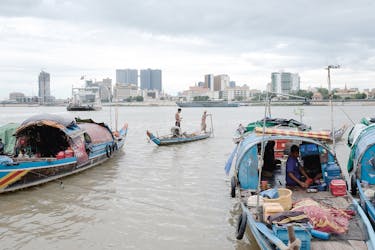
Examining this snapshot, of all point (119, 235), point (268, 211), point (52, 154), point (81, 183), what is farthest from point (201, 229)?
point (52, 154)

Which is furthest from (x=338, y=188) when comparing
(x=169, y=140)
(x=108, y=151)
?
(x=169, y=140)

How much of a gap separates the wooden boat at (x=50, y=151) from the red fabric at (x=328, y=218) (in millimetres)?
7789

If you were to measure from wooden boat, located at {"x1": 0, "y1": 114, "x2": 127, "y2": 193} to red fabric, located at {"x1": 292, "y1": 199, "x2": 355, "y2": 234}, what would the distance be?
25.6 feet

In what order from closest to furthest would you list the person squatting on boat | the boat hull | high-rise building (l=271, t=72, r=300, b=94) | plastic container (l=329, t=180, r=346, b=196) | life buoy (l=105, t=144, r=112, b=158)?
plastic container (l=329, t=180, r=346, b=196)
the person squatting on boat
the boat hull
high-rise building (l=271, t=72, r=300, b=94)
life buoy (l=105, t=144, r=112, b=158)

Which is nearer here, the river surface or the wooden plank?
the wooden plank

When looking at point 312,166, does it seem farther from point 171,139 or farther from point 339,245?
point 171,139

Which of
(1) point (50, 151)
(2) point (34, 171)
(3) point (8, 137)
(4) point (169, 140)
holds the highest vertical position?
(3) point (8, 137)

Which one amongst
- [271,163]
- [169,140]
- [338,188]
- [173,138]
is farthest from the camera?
[173,138]

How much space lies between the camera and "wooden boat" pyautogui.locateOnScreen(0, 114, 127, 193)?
10.5 m

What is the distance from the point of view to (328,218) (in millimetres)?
6062

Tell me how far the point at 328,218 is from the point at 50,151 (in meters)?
11.0

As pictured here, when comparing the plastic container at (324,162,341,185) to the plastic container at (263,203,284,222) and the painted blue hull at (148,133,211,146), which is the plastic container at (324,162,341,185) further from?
the painted blue hull at (148,133,211,146)

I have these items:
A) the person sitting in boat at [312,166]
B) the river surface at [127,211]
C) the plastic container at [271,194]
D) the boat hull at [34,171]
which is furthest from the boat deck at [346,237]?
the boat hull at [34,171]

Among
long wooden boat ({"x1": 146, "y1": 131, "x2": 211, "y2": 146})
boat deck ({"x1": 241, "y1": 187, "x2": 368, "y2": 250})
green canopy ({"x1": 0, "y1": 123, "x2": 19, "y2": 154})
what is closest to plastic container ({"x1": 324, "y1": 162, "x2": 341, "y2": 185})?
boat deck ({"x1": 241, "y1": 187, "x2": 368, "y2": 250})
